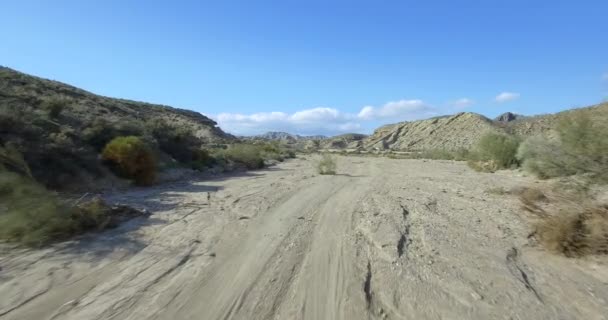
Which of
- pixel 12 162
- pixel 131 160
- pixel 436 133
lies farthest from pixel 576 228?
pixel 436 133

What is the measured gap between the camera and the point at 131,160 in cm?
1766

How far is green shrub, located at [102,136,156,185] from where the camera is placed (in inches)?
687

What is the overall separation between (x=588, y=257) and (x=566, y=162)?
8.51ft

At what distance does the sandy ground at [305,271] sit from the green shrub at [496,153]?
1767 cm

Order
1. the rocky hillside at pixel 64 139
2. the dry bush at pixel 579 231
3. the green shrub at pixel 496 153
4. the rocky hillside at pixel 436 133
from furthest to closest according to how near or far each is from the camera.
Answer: the rocky hillside at pixel 436 133, the green shrub at pixel 496 153, the rocky hillside at pixel 64 139, the dry bush at pixel 579 231

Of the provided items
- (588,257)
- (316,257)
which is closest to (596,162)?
(588,257)

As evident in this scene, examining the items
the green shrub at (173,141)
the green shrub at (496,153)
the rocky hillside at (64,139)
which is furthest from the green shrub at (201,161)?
the green shrub at (496,153)

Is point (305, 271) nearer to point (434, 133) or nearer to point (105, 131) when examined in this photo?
point (105, 131)

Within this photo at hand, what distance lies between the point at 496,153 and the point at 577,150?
20541 millimetres

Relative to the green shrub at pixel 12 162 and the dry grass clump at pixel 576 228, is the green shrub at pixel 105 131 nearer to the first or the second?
the green shrub at pixel 12 162

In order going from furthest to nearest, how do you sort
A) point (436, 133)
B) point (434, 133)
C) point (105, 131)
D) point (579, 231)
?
point (434, 133), point (436, 133), point (105, 131), point (579, 231)

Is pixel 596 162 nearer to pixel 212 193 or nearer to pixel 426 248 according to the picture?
pixel 426 248

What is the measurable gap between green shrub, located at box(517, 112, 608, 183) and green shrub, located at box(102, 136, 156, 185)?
14.2 meters

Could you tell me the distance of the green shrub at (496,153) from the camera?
2720 centimetres
